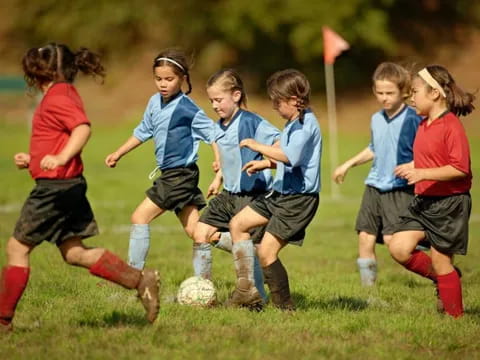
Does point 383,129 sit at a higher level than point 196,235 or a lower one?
higher

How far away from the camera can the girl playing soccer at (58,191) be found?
624 centimetres

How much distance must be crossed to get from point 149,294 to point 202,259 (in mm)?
1772

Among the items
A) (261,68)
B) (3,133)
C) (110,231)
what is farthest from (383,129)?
(261,68)

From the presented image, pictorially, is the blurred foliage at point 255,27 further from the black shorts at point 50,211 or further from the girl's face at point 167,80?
the black shorts at point 50,211

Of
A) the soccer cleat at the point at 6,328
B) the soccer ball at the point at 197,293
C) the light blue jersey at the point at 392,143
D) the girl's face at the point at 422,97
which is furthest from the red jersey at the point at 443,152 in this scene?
the soccer cleat at the point at 6,328

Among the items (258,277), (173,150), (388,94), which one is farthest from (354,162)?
(173,150)

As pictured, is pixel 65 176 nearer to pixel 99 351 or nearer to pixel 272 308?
pixel 99 351

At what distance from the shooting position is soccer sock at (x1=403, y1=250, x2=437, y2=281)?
7.59 m

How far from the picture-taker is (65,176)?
20.7 ft

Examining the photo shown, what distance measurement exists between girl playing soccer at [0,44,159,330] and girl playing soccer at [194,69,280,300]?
1.45 metres

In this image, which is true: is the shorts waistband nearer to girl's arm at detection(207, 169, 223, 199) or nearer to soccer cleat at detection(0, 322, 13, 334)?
soccer cleat at detection(0, 322, 13, 334)

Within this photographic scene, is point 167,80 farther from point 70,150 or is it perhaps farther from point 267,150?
point 70,150

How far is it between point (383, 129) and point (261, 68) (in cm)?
3071

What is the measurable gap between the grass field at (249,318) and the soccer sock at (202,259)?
0.27m
